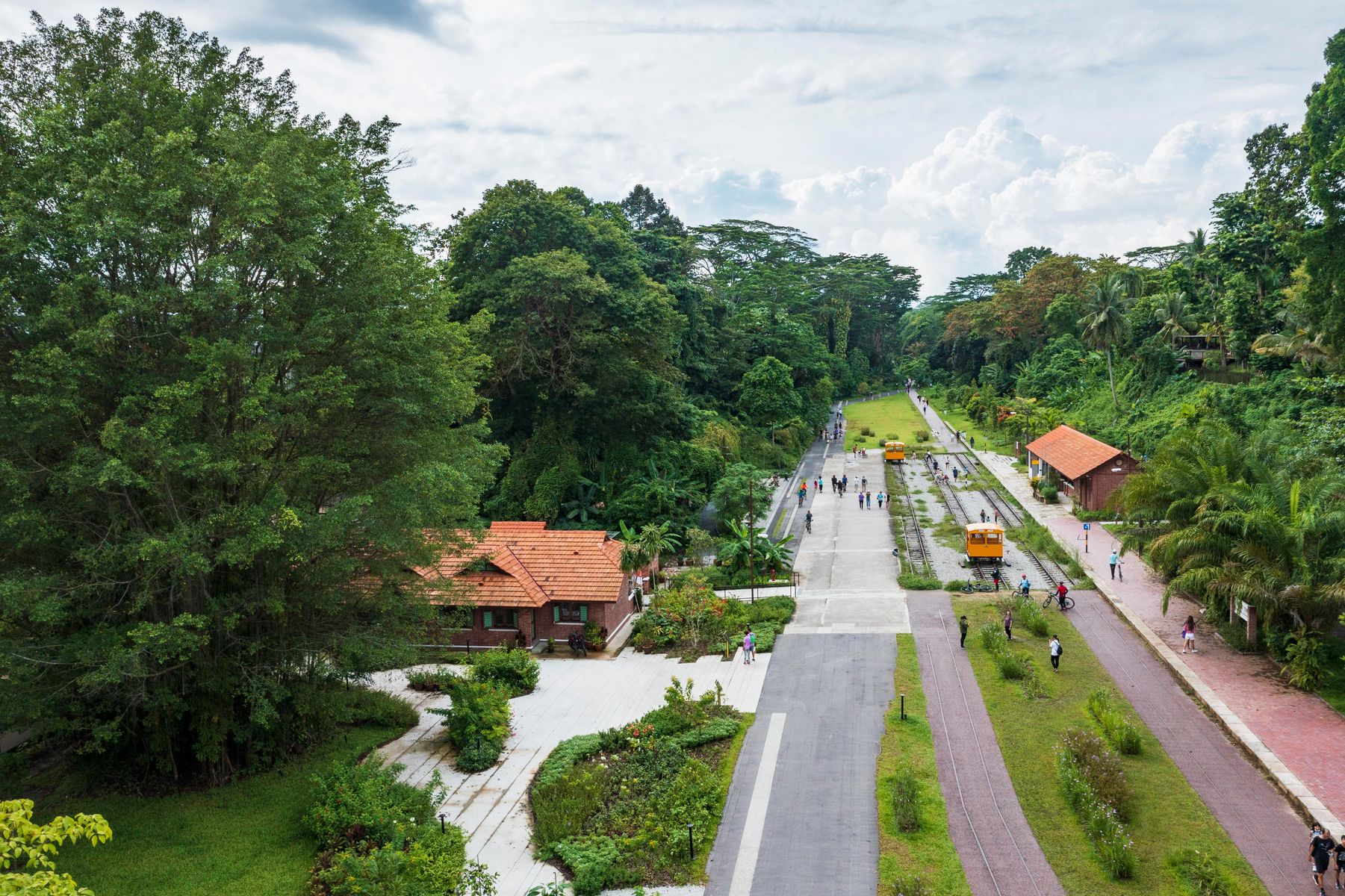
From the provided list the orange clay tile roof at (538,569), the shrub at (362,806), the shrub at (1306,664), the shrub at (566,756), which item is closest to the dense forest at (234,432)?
the shrub at (1306,664)

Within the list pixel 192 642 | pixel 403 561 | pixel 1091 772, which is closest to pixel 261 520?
pixel 192 642

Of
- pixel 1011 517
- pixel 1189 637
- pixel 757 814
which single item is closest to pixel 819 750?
pixel 757 814

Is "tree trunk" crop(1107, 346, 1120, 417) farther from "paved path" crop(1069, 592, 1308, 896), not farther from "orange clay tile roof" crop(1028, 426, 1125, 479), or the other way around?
"paved path" crop(1069, 592, 1308, 896)

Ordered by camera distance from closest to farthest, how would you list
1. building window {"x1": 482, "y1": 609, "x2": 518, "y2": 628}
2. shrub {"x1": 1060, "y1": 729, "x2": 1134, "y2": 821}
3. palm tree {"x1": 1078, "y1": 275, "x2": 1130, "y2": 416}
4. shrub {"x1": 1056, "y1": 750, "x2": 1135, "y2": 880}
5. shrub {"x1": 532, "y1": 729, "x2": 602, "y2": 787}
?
1. shrub {"x1": 1056, "y1": 750, "x2": 1135, "y2": 880}
2. shrub {"x1": 1060, "y1": 729, "x2": 1134, "y2": 821}
3. shrub {"x1": 532, "y1": 729, "x2": 602, "y2": 787}
4. building window {"x1": 482, "y1": 609, "x2": 518, "y2": 628}
5. palm tree {"x1": 1078, "y1": 275, "x2": 1130, "y2": 416}

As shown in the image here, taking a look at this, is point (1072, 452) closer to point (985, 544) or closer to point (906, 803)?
point (985, 544)

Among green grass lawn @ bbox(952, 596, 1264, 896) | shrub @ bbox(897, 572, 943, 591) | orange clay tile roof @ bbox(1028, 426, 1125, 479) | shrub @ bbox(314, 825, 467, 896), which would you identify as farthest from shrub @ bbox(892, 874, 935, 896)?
orange clay tile roof @ bbox(1028, 426, 1125, 479)

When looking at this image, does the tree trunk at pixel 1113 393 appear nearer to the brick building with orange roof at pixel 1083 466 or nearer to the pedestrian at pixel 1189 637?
the brick building with orange roof at pixel 1083 466
